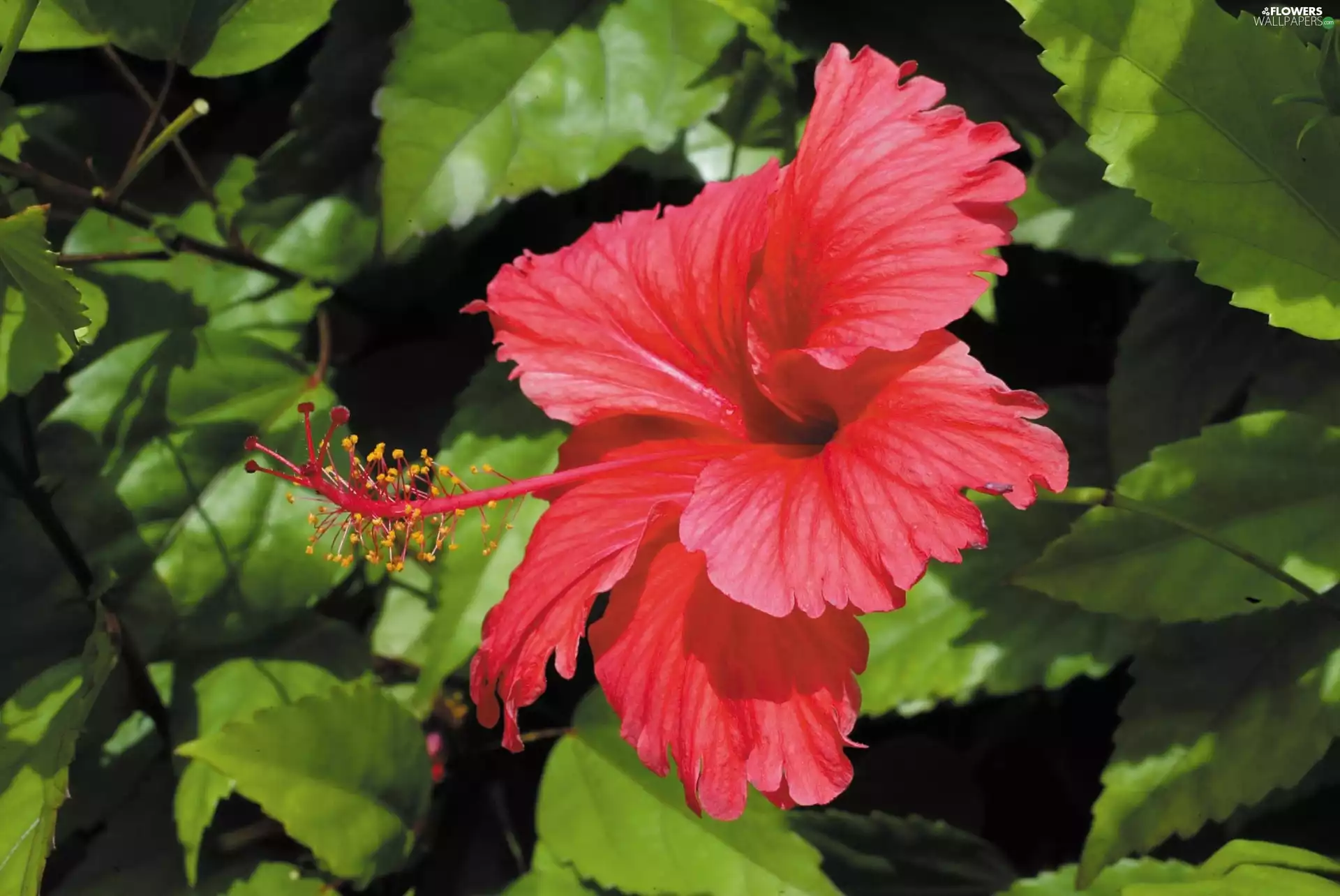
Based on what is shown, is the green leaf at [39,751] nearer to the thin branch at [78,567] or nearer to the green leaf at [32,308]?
the thin branch at [78,567]

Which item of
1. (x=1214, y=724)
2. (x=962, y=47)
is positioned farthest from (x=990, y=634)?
(x=962, y=47)

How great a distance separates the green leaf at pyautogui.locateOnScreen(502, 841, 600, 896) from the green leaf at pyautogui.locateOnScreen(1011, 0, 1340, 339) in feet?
2.23

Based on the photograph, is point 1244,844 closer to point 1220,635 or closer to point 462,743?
point 1220,635

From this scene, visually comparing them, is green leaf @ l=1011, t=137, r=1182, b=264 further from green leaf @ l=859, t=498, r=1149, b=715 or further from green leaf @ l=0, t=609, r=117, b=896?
green leaf @ l=0, t=609, r=117, b=896

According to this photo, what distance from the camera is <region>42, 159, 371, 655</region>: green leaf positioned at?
980 mm

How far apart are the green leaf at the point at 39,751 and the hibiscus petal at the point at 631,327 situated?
424 mm

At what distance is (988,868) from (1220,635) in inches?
11.9

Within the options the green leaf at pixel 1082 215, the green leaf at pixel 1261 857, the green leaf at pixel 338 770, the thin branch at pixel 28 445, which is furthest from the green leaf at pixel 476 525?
the green leaf at pixel 1261 857

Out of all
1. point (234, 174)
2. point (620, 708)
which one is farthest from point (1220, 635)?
point (234, 174)

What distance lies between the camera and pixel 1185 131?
29.0 inches

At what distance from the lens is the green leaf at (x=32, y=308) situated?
0.77 metres

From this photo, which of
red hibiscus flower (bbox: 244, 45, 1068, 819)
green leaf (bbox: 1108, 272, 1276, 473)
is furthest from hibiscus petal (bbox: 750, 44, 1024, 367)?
green leaf (bbox: 1108, 272, 1276, 473)

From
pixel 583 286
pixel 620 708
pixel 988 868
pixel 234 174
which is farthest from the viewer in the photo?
pixel 234 174

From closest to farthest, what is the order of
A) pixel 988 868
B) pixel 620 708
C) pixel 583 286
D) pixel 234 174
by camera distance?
pixel 620 708 → pixel 583 286 → pixel 988 868 → pixel 234 174
